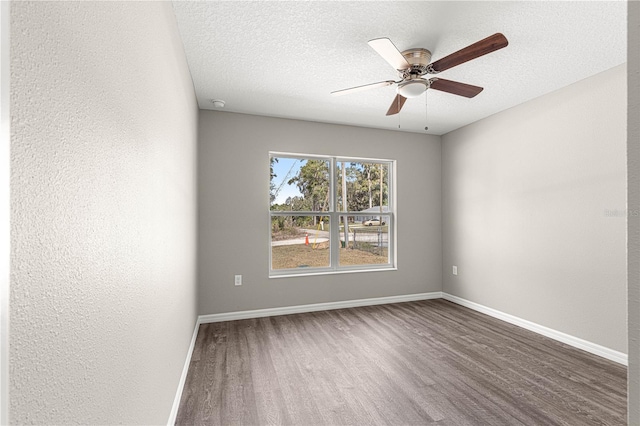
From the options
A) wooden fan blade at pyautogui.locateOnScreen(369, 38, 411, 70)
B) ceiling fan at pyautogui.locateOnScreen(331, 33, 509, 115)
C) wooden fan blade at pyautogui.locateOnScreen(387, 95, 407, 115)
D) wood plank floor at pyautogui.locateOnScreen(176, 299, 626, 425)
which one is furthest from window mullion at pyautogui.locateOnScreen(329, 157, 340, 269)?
wooden fan blade at pyautogui.locateOnScreen(369, 38, 411, 70)

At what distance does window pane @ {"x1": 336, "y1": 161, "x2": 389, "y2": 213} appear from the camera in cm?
430

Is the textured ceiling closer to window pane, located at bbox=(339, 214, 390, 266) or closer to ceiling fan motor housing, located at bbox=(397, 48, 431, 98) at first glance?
ceiling fan motor housing, located at bbox=(397, 48, 431, 98)

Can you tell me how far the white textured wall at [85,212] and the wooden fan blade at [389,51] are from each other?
46.5 inches

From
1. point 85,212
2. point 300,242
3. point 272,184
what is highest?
point 272,184

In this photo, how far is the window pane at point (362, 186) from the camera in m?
4.30

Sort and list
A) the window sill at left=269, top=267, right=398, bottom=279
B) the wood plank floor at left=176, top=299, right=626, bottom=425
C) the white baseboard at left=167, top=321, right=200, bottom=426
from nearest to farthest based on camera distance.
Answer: the white baseboard at left=167, top=321, right=200, bottom=426 → the wood plank floor at left=176, top=299, right=626, bottom=425 → the window sill at left=269, top=267, right=398, bottom=279

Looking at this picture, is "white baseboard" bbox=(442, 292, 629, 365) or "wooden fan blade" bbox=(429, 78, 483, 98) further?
"white baseboard" bbox=(442, 292, 629, 365)

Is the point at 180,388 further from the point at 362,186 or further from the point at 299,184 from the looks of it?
the point at 362,186

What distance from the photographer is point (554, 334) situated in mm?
3061

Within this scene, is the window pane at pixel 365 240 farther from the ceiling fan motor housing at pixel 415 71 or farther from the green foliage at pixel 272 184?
the ceiling fan motor housing at pixel 415 71

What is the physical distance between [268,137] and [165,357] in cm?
282
